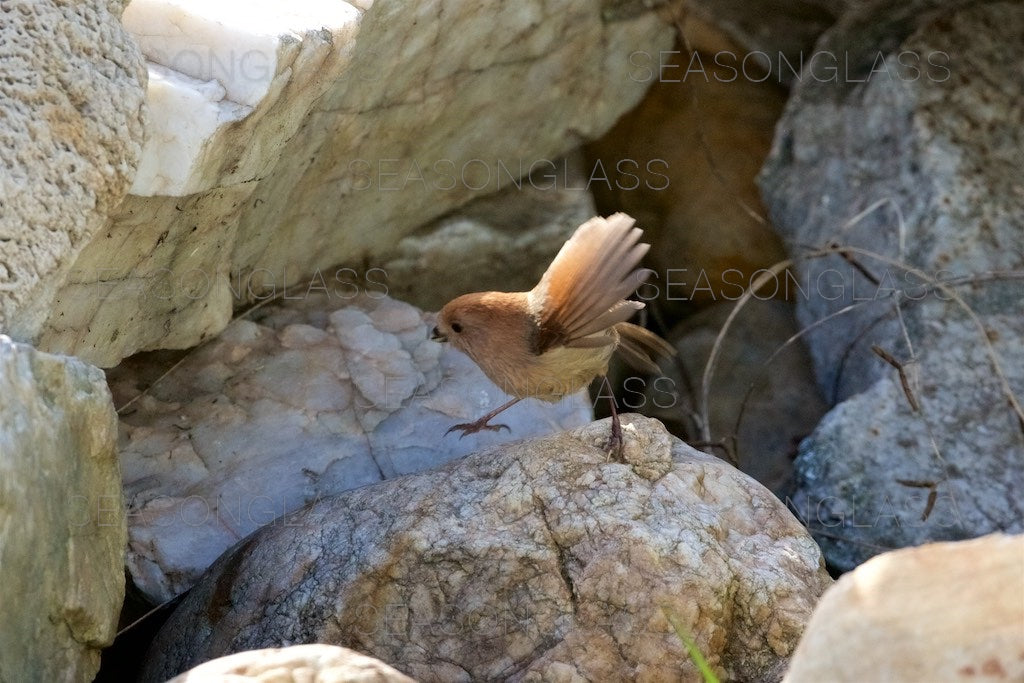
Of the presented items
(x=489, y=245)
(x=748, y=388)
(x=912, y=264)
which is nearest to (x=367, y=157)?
(x=489, y=245)

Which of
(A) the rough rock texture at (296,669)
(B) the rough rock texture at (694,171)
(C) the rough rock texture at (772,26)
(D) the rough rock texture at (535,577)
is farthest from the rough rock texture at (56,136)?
(C) the rough rock texture at (772,26)

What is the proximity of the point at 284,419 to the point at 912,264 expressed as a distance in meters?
2.53

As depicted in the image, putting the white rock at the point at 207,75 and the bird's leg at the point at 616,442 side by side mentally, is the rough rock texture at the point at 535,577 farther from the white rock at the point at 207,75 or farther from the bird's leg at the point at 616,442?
the white rock at the point at 207,75

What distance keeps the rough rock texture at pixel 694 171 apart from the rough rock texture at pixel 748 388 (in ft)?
0.71

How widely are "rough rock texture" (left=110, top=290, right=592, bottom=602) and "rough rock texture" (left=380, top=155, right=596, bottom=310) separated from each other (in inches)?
13.0

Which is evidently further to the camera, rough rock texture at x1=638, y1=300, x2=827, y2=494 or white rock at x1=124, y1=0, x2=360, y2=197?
rough rock texture at x1=638, y1=300, x2=827, y2=494

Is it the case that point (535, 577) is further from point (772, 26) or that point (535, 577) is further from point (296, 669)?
point (772, 26)

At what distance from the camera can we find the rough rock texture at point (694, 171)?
5.62 metres

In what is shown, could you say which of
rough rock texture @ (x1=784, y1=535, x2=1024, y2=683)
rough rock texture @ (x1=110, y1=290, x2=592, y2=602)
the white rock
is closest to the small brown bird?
rough rock texture @ (x1=110, y1=290, x2=592, y2=602)

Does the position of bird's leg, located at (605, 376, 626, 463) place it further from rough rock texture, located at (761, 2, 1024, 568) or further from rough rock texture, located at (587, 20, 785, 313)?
rough rock texture, located at (587, 20, 785, 313)

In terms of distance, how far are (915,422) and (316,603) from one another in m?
2.48

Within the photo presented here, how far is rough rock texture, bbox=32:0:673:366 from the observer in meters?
3.33

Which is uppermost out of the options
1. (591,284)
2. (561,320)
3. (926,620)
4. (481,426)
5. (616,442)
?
(926,620)

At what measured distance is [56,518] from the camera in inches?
105
